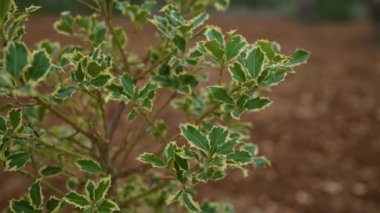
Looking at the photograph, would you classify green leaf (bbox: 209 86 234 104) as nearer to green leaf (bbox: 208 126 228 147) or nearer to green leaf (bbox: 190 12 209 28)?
green leaf (bbox: 208 126 228 147)

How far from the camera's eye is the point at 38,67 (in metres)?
0.91

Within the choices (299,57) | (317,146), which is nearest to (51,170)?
(299,57)

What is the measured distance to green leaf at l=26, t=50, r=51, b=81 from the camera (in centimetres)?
90

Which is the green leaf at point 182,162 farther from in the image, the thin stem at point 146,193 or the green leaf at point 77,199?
the thin stem at point 146,193

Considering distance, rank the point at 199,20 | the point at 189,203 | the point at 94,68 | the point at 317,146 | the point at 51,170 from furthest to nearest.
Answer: the point at 317,146
the point at 51,170
the point at 199,20
the point at 189,203
the point at 94,68

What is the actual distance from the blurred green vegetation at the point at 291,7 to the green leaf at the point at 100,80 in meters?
11.0

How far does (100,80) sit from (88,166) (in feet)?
1.25

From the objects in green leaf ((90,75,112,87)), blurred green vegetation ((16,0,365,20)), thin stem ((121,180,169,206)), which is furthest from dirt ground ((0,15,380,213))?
blurred green vegetation ((16,0,365,20))

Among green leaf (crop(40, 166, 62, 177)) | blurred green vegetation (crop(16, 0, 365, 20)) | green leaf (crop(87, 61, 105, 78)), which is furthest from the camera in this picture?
blurred green vegetation (crop(16, 0, 365, 20))

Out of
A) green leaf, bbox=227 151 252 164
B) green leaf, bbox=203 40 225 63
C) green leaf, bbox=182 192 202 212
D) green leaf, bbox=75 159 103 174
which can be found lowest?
green leaf, bbox=75 159 103 174

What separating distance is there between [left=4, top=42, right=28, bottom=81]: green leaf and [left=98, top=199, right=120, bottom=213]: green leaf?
1.43ft

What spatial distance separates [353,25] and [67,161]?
12.3 m

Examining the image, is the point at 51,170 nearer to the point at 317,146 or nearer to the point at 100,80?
the point at 100,80

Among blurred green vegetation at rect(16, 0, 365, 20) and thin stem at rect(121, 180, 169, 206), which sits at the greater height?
blurred green vegetation at rect(16, 0, 365, 20)
